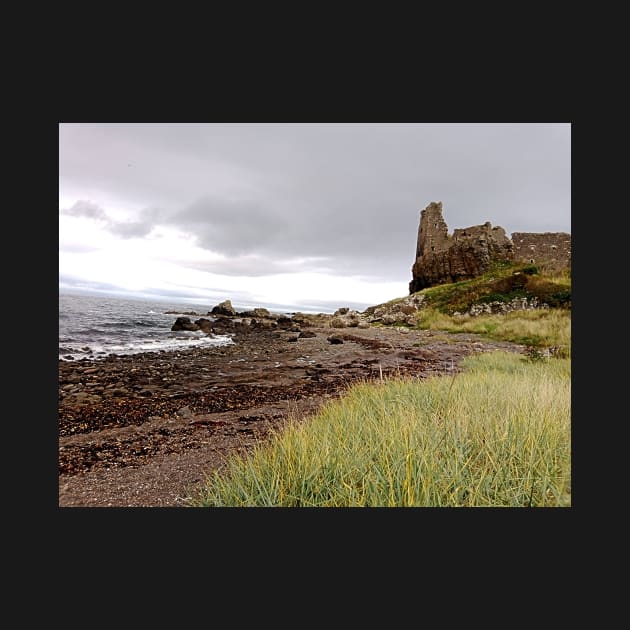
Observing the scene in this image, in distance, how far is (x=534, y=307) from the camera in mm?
6789

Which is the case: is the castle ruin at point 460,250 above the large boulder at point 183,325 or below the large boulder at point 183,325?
above

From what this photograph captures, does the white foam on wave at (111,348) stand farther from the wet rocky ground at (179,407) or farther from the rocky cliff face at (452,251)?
the rocky cliff face at (452,251)

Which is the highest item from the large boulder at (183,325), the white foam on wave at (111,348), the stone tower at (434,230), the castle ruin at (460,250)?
the stone tower at (434,230)

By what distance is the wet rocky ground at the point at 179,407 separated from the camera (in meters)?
1.89

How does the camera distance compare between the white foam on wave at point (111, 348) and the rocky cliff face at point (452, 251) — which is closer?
the white foam on wave at point (111, 348)

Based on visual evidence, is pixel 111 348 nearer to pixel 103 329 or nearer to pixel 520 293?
pixel 103 329

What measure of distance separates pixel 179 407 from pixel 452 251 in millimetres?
21756

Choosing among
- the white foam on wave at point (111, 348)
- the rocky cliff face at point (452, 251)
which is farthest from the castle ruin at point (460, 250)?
the white foam on wave at point (111, 348)

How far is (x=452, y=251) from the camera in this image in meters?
21.0

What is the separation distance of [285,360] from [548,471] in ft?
14.3

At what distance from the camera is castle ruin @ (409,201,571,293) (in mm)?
17797

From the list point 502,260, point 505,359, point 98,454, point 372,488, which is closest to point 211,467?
point 98,454

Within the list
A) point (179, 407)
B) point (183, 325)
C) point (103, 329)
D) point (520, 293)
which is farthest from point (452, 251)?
point (179, 407)

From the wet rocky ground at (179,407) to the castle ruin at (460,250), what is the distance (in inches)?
586
